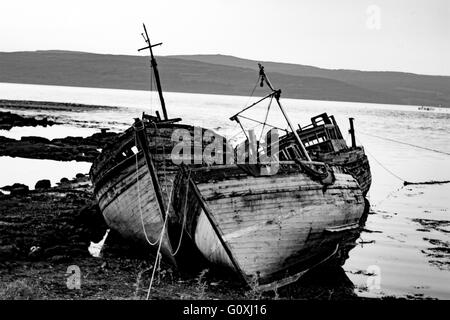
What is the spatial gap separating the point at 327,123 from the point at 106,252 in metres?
10.5

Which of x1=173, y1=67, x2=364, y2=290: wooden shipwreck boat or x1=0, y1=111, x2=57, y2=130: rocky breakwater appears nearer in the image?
x1=173, y1=67, x2=364, y2=290: wooden shipwreck boat

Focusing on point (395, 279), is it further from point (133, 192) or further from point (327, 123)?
point (327, 123)

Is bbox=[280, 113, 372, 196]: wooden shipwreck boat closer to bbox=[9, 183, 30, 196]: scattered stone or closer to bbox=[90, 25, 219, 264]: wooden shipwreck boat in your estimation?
bbox=[90, 25, 219, 264]: wooden shipwreck boat

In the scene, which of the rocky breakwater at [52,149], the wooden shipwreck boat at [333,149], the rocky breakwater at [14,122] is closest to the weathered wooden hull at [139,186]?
the wooden shipwreck boat at [333,149]

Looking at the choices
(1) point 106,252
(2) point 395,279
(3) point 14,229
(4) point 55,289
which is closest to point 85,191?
(3) point 14,229

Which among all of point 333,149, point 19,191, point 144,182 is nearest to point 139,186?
point 144,182

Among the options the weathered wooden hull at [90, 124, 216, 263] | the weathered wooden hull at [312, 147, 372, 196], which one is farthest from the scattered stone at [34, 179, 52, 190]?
the weathered wooden hull at [312, 147, 372, 196]

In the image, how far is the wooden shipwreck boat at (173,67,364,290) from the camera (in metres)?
9.69

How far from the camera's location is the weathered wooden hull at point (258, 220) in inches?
381

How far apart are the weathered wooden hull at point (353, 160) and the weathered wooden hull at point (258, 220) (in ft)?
18.6

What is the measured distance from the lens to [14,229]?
1320 cm

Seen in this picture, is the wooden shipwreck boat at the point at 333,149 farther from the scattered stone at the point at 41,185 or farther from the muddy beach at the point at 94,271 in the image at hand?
the scattered stone at the point at 41,185

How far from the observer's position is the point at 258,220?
32.0 feet

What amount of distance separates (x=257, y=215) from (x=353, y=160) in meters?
9.51
